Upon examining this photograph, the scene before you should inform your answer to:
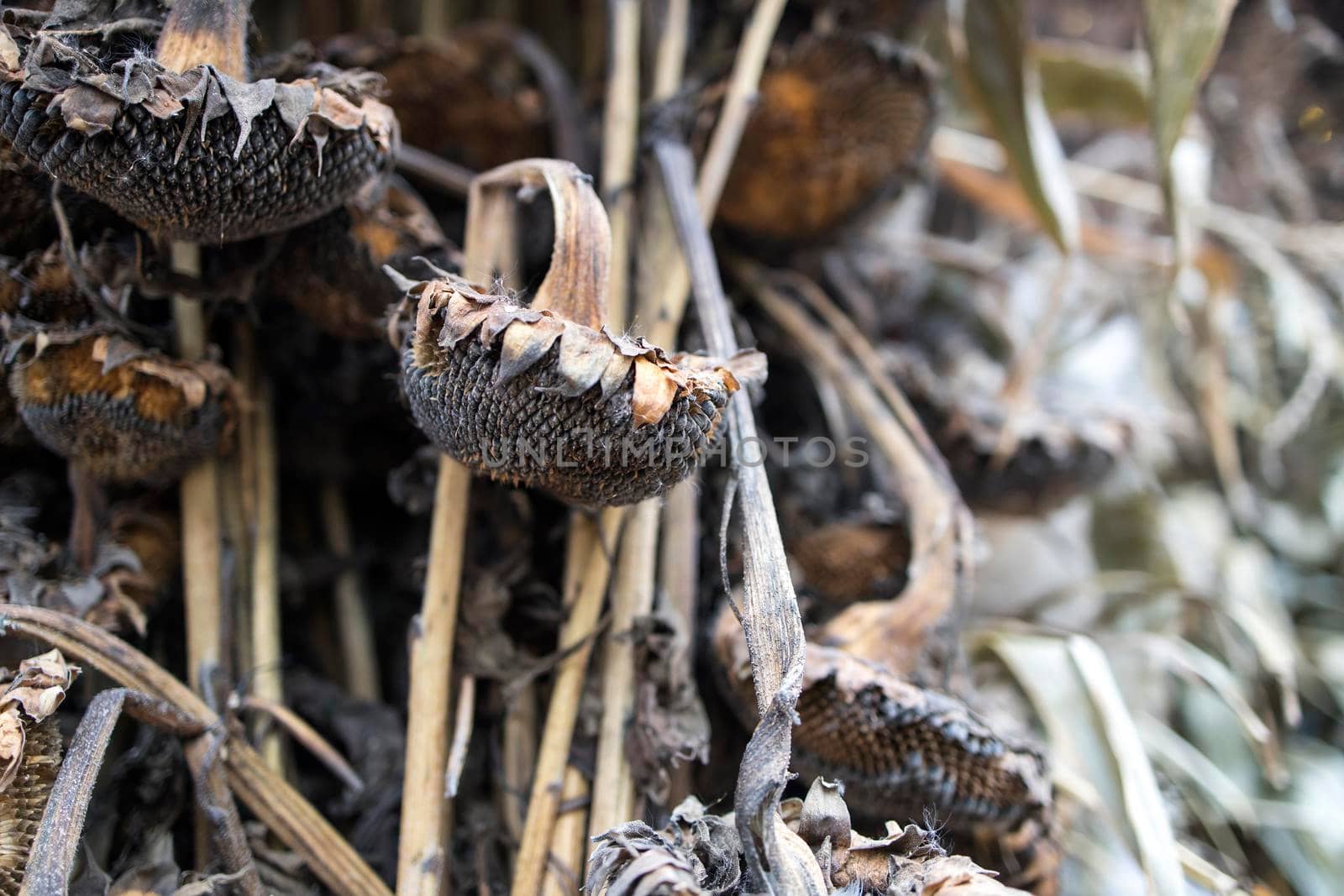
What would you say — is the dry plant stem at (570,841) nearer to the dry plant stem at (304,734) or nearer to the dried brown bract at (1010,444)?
the dry plant stem at (304,734)

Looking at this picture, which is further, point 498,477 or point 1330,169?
point 1330,169

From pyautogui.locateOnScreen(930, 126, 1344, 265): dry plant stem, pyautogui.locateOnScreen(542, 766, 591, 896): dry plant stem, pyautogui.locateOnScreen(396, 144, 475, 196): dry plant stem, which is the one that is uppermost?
pyautogui.locateOnScreen(930, 126, 1344, 265): dry plant stem

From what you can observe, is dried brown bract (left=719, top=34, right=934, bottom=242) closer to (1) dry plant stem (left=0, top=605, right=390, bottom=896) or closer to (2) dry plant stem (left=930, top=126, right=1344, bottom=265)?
(2) dry plant stem (left=930, top=126, right=1344, bottom=265)

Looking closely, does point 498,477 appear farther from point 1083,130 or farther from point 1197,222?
point 1083,130

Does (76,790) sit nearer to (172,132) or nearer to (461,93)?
(172,132)

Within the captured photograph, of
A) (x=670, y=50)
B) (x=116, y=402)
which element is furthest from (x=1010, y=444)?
(x=116, y=402)

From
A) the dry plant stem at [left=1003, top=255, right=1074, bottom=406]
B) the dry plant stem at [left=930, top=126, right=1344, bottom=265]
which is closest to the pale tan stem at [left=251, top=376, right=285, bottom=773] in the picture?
the dry plant stem at [left=1003, top=255, right=1074, bottom=406]

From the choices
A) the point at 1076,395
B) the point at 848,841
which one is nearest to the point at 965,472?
the point at 1076,395
